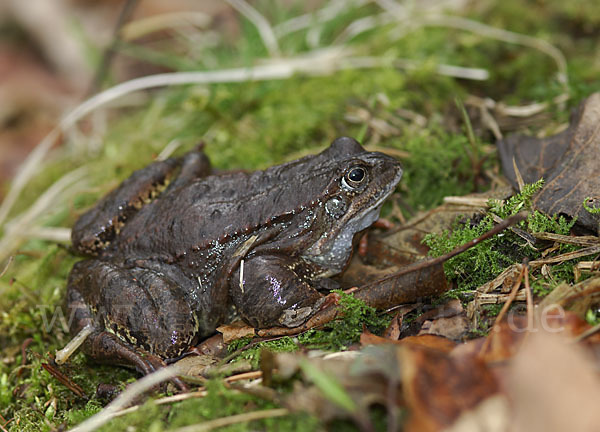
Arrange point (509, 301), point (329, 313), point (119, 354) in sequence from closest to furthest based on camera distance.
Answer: point (509, 301) < point (329, 313) < point (119, 354)

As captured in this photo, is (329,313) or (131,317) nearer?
(329,313)

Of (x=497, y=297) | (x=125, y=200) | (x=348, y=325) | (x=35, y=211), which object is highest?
(x=125, y=200)

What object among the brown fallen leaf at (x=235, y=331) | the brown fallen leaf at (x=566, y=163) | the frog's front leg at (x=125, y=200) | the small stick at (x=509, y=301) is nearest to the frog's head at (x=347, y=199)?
the brown fallen leaf at (x=235, y=331)

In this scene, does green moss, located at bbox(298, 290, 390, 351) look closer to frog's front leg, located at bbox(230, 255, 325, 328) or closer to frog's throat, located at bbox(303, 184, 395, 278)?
frog's front leg, located at bbox(230, 255, 325, 328)

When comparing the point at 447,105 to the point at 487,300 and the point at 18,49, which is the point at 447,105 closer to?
the point at 487,300

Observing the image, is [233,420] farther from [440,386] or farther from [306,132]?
[306,132]

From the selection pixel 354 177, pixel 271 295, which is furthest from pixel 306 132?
pixel 271 295

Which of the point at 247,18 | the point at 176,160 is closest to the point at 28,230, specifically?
the point at 176,160
